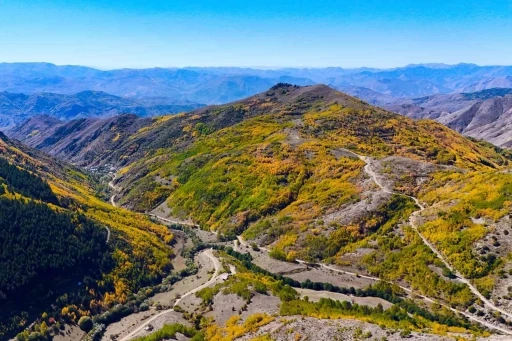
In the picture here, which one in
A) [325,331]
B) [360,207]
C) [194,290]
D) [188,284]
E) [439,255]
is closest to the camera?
[325,331]

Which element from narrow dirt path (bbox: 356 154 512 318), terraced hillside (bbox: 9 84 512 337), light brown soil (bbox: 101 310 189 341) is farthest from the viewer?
terraced hillside (bbox: 9 84 512 337)

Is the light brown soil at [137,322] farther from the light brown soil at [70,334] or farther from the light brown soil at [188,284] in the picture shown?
the light brown soil at [188,284]

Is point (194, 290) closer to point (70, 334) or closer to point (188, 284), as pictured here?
point (188, 284)

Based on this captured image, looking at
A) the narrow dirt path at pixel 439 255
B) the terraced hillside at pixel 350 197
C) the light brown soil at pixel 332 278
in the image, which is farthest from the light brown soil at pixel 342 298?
the narrow dirt path at pixel 439 255

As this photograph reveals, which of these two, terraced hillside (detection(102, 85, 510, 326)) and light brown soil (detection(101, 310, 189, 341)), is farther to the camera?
terraced hillside (detection(102, 85, 510, 326))

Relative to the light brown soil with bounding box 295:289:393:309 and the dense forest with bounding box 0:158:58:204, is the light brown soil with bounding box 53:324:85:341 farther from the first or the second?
the dense forest with bounding box 0:158:58:204

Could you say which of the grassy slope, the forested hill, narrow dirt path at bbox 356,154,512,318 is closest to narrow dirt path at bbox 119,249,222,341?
the forested hill

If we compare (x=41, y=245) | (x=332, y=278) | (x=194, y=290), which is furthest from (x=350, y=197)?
(x=41, y=245)

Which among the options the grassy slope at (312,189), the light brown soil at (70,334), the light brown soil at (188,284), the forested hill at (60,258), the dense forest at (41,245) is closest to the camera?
the light brown soil at (70,334)
